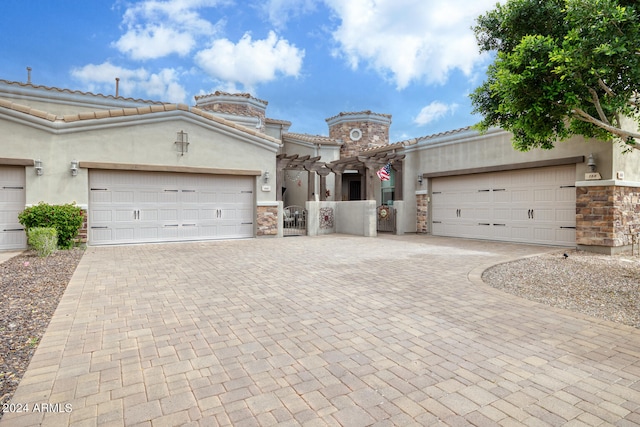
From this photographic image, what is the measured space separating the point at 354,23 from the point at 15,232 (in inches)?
666

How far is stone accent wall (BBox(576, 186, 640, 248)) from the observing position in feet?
32.3

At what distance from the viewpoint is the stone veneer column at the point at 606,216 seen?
984cm

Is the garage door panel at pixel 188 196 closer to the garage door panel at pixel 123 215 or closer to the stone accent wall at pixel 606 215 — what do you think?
the garage door panel at pixel 123 215

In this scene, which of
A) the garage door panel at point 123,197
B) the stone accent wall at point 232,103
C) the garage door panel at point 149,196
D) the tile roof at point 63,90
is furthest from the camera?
the stone accent wall at point 232,103

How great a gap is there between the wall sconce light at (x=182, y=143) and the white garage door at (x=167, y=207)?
0.86 meters

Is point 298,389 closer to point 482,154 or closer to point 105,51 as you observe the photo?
point 482,154

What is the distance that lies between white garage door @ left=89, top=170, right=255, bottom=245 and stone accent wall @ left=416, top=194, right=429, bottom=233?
7.51 meters

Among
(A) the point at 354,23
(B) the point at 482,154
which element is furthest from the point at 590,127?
(A) the point at 354,23

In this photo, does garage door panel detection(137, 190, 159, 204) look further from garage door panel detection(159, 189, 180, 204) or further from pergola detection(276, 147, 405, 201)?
pergola detection(276, 147, 405, 201)

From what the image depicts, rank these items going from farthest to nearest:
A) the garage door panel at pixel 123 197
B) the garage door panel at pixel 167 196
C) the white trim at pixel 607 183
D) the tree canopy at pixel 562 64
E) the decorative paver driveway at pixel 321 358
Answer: the garage door panel at pixel 167 196
the garage door panel at pixel 123 197
the white trim at pixel 607 183
the tree canopy at pixel 562 64
the decorative paver driveway at pixel 321 358

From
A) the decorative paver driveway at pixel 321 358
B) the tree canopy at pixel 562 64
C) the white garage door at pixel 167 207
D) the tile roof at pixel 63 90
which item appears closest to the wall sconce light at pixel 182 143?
the white garage door at pixel 167 207

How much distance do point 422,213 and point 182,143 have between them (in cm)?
1041

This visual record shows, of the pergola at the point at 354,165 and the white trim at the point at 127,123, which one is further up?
the white trim at the point at 127,123

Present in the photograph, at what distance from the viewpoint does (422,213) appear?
15.8 m
